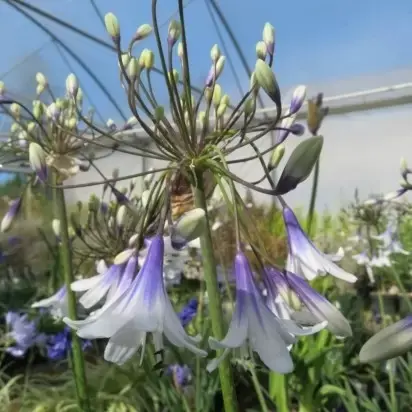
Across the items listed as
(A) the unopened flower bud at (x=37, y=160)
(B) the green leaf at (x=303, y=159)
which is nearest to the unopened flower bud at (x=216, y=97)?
(A) the unopened flower bud at (x=37, y=160)

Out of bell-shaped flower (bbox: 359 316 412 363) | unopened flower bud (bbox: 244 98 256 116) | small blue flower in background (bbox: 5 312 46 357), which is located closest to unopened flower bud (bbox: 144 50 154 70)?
unopened flower bud (bbox: 244 98 256 116)

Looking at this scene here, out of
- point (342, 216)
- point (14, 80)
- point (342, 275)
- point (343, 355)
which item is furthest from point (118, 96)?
point (342, 275)

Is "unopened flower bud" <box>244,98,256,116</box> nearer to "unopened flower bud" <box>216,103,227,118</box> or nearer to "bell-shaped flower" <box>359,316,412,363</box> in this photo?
"unopened flower bud" <box>216,103,227,118</box>

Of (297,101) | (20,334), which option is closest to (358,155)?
(20,334)

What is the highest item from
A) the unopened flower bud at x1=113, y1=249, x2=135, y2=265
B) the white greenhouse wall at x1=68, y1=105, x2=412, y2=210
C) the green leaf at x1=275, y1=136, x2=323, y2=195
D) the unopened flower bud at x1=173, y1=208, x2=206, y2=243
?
the green leaf at x1=275, y1=136, x2=323, y2=195

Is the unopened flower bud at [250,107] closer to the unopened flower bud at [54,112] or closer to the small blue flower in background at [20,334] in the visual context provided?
the unopened flower bud at [54,112]

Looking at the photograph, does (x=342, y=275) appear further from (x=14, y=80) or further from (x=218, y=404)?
(x=14, y=80)
